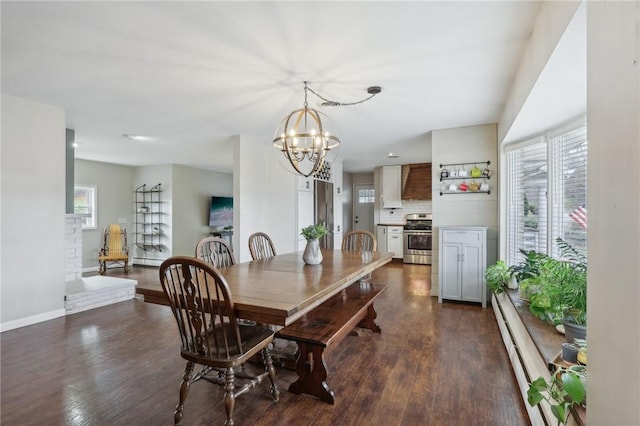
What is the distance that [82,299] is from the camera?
3.90 metres

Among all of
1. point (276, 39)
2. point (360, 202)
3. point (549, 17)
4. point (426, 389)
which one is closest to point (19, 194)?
point (276, 39)

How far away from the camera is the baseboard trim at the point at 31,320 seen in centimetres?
318

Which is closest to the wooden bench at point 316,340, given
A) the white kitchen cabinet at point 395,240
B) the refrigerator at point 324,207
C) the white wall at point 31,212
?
the white wall at point 31,212

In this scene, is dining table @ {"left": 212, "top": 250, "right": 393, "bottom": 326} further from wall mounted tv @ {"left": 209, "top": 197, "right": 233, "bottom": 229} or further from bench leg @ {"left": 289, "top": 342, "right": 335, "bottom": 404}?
wall mounted tv @ {"left": 209, "top": 197, "right": 233, "bottom": 229}

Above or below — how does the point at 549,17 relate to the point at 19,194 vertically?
above

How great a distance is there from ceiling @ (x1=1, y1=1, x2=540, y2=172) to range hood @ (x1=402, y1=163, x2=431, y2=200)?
3.40 m

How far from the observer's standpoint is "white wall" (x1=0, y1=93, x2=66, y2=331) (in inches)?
125

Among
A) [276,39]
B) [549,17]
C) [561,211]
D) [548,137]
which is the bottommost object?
[561,211]

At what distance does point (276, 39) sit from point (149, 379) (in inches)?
102

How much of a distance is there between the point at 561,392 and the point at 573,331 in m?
0.54

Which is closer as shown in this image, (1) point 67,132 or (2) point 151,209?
(1) point 67,132

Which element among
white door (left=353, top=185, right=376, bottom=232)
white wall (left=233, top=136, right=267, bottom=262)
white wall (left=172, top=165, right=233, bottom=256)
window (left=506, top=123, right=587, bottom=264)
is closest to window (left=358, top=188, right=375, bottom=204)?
white door (left=353, top=185, right=376, bottom=232)

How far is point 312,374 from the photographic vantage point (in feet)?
6.72

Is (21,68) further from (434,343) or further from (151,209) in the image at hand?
(151,209)
